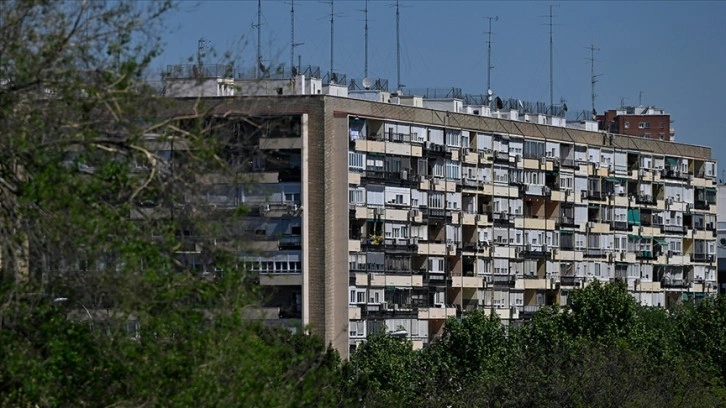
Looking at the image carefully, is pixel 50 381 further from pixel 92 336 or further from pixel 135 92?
pixel 135 92

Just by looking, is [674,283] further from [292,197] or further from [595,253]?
[292,197]

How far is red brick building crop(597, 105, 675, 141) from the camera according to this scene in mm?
142325

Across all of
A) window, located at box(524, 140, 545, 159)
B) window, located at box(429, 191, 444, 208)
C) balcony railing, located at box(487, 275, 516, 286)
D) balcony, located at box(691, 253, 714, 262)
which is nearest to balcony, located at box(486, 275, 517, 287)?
balcony railing, located at box(487, 275, 516, 286)

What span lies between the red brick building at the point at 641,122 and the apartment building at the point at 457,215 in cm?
3735

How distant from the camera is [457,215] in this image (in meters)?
82.8

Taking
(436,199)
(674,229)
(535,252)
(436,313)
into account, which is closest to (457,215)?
(436,199)

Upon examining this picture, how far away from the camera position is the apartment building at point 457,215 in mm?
74375

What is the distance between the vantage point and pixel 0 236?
18.1 meters

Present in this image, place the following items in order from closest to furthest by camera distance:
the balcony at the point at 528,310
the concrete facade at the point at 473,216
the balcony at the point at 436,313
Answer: the concrete facade at the point at 473,216, the balcony at the point at 436,313, the balcony at the point at 528,310

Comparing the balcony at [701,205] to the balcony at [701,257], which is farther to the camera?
the balcony at [701,205]

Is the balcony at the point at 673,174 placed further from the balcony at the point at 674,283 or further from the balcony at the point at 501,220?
the balcony at the point at 501,220

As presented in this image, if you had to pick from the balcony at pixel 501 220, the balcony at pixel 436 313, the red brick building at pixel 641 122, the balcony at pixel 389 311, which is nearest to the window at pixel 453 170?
the balcony at pixel 501 220

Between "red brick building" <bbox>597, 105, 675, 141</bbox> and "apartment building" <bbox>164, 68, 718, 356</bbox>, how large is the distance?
37348 mm

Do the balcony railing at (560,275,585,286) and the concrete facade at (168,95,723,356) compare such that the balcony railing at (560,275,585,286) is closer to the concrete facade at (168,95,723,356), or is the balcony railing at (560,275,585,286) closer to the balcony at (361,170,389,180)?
the concrete facade at (168,95,723,356)
